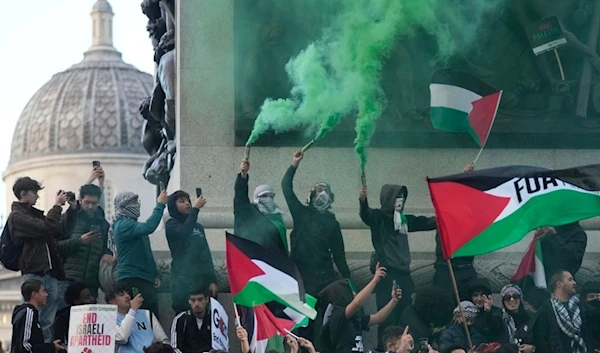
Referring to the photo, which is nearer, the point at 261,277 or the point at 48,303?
the point at 261,277

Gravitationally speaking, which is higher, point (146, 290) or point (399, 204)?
point (399, 204)

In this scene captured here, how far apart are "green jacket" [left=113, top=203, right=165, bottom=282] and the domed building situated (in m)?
81.8

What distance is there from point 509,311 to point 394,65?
4059mm

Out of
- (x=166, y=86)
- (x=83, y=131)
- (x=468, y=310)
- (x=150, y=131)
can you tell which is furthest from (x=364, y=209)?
(x=83, y=131)

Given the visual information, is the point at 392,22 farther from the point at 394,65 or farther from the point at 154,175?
the point at 154,175

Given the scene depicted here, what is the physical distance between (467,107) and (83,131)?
90.6 meters

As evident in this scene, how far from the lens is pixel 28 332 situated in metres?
20.5

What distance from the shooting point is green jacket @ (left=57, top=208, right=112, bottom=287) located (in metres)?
22.5

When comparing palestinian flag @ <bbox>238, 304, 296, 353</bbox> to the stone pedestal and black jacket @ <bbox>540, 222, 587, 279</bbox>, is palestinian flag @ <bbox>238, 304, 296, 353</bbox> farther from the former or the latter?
the stone pedestal

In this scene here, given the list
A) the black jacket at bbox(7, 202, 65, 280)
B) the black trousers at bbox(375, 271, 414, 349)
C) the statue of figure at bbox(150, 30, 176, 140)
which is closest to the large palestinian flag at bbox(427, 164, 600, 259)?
the black trousers at bbox(375, 271, 414, 349)

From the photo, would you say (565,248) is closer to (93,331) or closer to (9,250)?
(93,331)

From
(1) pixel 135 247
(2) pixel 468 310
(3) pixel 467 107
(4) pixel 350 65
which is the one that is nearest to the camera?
(2) pixel 468 310

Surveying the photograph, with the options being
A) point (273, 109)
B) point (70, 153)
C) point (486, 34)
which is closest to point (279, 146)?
Result: point (273, 109)

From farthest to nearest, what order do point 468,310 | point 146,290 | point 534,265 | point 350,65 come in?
point 350,65
point 534,265
point 146,290
point 468,310
